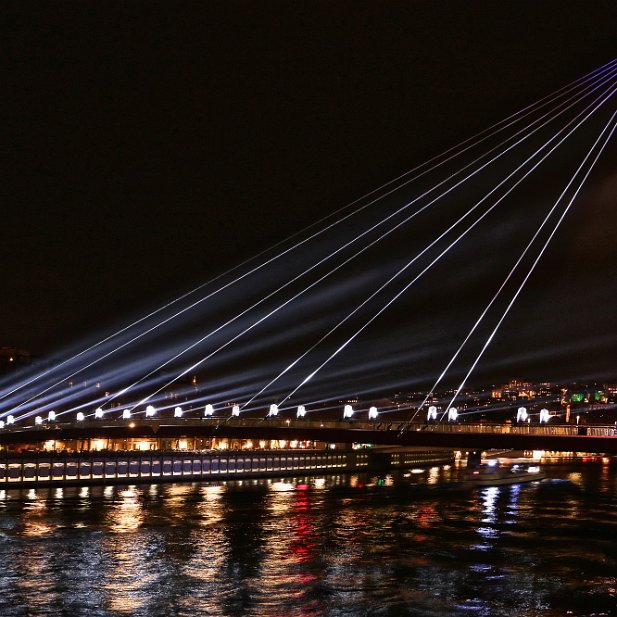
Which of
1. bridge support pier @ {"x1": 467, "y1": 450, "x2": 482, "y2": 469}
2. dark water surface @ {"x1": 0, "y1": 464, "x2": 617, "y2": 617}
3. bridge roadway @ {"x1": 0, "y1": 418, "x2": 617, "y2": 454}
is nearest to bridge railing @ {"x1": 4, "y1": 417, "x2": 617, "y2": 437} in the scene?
bridge roadway @ {"x1": 0, "y1": 418, "x2": 617, "y2": 454}

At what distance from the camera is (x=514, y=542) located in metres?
32.0

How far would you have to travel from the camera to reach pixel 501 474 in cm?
7231

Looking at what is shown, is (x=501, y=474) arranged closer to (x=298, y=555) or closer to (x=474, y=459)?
(x=474, y=459)

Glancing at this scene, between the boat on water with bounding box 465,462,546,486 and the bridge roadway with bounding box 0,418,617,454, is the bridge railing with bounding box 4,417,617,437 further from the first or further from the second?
the boat on water with bounding box 465,462,546,486

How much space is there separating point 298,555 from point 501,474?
46.1 metres

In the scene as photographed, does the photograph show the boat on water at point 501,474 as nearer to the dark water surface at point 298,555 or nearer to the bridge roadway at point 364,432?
the dark water surface at point 298,555

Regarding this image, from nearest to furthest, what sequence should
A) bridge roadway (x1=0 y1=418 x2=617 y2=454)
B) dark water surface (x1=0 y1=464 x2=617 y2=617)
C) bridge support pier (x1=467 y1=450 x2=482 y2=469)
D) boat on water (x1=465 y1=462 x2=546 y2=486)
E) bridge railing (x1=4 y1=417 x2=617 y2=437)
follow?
dark water surface (x1=0 y1=464 x2=617 y2=617) < bridge roadway (x1=0 y1=418 x2=617 y2=454) < bridge railing (x1=4 y1=417 x2=617 y2=437) < boat on water (x1=465 y1=462 x2=546 y2=486) < bridge support pier (x1=467 y1=450 x2=482 y2=469)

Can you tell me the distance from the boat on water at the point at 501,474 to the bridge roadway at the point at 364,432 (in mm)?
16508

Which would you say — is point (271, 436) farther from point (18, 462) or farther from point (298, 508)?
point (18, 462)

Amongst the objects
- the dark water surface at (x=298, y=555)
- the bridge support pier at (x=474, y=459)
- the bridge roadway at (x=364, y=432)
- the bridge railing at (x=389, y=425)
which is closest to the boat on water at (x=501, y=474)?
the bridge support pier at (x=474, y=459)

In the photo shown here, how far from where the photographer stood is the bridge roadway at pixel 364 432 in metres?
39.4

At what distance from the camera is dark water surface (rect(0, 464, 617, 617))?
22031 millimetres

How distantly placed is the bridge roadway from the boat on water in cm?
1651

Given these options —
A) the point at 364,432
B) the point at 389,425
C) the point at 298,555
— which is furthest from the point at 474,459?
the point at 298,555
